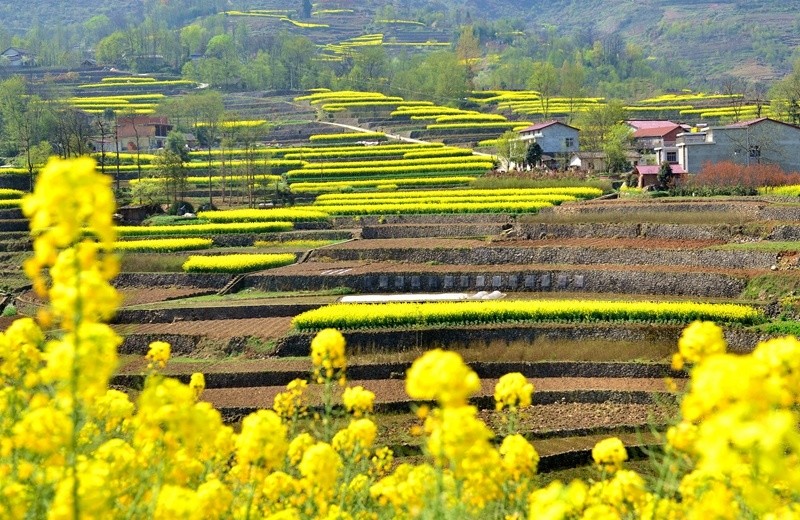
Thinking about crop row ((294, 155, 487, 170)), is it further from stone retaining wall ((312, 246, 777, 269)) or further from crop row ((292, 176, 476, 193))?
stone retaining wall ((312, 246, 777, 269))

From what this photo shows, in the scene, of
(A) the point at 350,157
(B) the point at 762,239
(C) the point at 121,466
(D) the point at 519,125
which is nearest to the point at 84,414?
(C) the point at 121,466

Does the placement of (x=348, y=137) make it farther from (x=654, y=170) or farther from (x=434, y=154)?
(x=654, y=170)

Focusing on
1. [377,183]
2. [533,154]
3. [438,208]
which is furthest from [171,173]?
[533,154]

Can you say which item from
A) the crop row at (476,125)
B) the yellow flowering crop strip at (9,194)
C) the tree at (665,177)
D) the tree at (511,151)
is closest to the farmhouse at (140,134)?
the crop row at (476,125)

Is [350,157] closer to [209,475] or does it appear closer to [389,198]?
[389,198]

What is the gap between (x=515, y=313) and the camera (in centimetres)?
2314

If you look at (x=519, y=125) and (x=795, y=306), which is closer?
(x=795, y=306)

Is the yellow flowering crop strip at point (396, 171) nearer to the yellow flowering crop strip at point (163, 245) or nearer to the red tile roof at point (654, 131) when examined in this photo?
the red tile roof at point (654, 131)

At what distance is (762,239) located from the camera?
28.8 metres

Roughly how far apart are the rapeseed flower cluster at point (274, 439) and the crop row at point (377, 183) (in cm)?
4145

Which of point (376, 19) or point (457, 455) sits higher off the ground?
point (376, 19)

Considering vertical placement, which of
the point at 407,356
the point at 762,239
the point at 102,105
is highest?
the point at 102,105

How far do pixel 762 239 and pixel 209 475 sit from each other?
82.0ft

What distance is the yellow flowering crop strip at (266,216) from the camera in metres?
40.2
